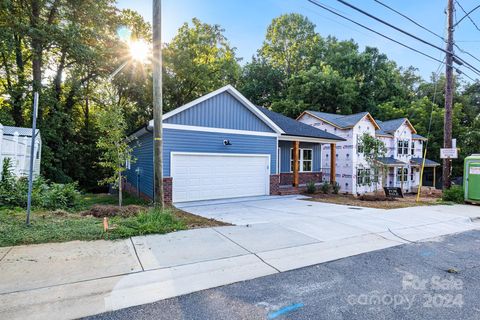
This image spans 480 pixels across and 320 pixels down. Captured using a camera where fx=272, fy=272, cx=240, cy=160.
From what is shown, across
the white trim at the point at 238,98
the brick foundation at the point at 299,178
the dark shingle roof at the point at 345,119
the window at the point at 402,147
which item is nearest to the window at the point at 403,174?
the window at the point at 402,147

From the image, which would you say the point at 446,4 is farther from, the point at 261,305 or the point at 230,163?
the point at 261,305

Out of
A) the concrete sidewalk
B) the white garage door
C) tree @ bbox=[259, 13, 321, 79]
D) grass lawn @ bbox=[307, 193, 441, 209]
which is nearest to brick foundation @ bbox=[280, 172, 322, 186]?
grass lawn @ bbox=[307, 193, 441, 209]

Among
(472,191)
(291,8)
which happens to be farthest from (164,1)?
(472,191)

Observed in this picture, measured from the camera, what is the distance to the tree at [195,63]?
23766 mm

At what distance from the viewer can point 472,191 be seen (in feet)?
38.0

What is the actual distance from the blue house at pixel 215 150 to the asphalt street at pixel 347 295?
24.5ft

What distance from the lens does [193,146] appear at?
1105 cm

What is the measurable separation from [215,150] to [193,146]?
1.04 m

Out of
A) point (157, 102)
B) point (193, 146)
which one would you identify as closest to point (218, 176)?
point (193, 146)

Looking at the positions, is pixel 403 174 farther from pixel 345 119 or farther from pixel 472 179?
pixel 472 179

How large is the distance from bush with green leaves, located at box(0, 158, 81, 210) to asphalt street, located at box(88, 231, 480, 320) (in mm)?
6848

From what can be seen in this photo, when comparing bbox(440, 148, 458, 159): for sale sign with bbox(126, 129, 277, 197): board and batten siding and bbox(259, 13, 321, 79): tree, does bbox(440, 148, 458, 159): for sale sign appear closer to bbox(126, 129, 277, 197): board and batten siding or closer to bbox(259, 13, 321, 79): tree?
bbox(126, 129, 277, 197): board and batten siding

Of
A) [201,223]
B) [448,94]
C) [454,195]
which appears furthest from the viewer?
[448,94]

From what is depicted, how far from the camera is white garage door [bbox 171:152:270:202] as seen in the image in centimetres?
1086
